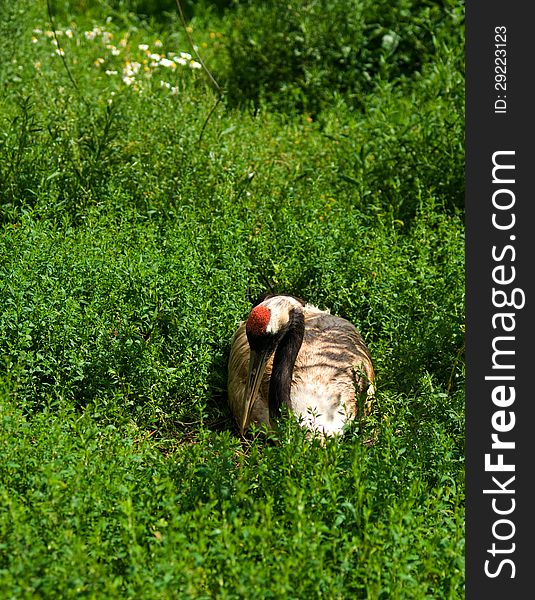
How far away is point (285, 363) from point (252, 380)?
243mm

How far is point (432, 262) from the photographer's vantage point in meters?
6.87

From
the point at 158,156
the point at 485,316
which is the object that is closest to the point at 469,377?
the point at 485,316

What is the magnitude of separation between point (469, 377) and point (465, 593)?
1116 mm

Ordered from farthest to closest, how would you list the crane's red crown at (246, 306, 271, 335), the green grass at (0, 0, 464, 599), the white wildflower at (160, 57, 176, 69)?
the white wildflower at (160, 57, 176, 69)
the crane's red crown at (246, 306, 271, 335)
the green grass at (0, 0, 464, 599)

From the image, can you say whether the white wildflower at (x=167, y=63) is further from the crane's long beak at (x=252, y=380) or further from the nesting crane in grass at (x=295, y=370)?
the crane's long beak at (x=252, y=380)

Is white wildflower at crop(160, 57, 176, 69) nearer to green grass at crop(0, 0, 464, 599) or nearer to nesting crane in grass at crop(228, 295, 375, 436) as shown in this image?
green grass at crop(0, 0, 464, 599)

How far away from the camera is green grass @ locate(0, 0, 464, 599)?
3.93 meters

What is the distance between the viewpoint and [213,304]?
604 cm

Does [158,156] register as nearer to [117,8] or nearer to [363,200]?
[363,200]

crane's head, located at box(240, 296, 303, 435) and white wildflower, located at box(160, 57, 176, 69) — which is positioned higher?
white wildflower, located at box(160, 57, 176, 69)

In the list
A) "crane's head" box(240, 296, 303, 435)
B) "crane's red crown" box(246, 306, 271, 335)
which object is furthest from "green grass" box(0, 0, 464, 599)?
"crane's red crown" box(246, 306, 271, 335)

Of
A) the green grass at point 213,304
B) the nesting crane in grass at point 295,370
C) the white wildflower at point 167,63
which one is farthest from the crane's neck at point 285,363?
the white wildflower at point 167,63

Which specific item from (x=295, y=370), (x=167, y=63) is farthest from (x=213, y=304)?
(x=167, y=63)

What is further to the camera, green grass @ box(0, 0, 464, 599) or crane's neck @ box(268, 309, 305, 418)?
crane's neck @ box(268, 309, 305, 418)
